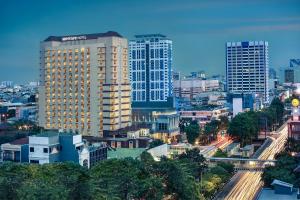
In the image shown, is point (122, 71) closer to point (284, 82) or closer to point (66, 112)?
point (66, 112)

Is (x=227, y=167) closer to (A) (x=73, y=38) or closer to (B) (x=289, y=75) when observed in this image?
(A) (x=73, y=38)

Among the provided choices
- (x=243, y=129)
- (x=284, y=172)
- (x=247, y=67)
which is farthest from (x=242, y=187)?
(x=247, y=67)

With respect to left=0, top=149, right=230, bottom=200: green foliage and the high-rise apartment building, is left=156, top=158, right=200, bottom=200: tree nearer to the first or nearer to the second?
left=0, top=149, right=230, bottom=200: green foliage

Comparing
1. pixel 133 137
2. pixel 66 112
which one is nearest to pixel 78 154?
pixel 133 137

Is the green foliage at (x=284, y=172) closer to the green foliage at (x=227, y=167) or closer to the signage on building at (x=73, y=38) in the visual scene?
the green foliage at (x=227, y=167)

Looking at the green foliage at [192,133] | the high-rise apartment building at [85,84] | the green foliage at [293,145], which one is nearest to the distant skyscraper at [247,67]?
the green foliage at [192,133]

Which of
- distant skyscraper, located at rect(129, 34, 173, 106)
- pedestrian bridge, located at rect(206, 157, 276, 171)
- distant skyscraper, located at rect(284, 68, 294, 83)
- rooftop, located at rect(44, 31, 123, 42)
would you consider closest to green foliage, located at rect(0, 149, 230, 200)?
pedestrian bridge, located at rect(206, 157, 276, 171)
